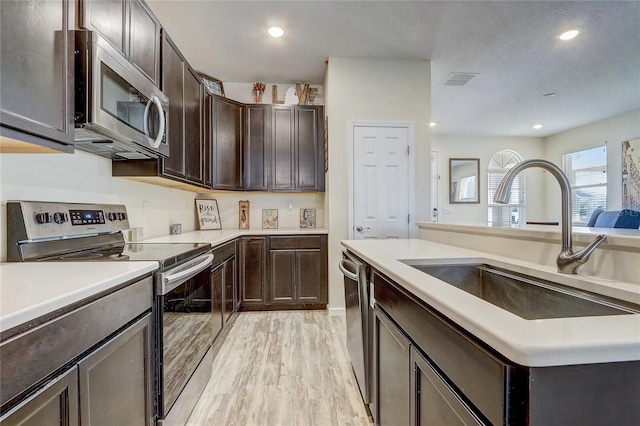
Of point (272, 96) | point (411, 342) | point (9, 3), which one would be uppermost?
point (272, 96)

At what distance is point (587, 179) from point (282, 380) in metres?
6.93

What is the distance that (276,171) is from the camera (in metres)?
3.67

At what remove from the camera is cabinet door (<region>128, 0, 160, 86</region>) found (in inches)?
66.6

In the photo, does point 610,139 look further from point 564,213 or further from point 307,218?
point 564,213

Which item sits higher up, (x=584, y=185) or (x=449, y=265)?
(x=584, y=185)

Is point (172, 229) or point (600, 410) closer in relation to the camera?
point (600, 410)

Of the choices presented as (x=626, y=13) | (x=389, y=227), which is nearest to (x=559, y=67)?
(x=626, y=13)

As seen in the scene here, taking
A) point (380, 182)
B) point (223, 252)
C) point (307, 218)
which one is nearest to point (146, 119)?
point (223, 252)

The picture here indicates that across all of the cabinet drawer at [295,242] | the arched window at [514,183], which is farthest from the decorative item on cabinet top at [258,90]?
the arched window at [514,183]

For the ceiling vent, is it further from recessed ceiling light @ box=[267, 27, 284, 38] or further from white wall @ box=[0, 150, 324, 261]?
white wall @ box=[0, 150, 324, 261]

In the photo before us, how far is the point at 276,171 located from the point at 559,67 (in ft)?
11.7

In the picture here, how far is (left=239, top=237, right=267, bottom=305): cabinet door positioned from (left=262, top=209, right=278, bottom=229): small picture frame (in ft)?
2.04

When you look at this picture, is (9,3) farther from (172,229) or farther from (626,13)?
(626,13)

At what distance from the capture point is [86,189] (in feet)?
5.79
